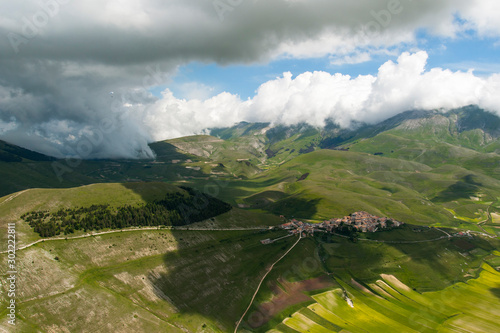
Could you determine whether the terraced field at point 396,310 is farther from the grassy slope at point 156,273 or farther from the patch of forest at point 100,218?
the patch of forest at point 100,218

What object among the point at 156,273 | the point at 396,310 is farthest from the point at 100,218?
the point at 396,310

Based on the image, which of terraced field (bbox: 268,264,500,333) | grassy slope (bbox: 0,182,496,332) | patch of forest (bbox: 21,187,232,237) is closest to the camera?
grassy slope (bbox: 0,182,496,332)

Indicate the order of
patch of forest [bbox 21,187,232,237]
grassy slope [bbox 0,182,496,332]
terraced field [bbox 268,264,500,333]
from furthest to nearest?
1. patch of forest [bbox 21,187,232,237]
2. terraced field [bbox 268,264,500,333]
3. grassy slope [bbox 0,182,496,332]

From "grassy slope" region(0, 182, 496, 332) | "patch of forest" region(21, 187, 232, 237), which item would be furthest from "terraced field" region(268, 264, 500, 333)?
"patch of forest" region(21, 187, 232, 237)

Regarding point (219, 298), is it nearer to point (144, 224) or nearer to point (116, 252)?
point (116, 252)

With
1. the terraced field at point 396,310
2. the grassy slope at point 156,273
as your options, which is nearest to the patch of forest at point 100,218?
the grassy slope at point 156,273

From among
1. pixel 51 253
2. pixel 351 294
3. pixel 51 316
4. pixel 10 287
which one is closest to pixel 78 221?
pixel 51 253

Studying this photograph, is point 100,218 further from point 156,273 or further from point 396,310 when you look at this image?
point 396,310

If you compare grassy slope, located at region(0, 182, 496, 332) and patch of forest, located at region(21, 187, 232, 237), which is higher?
patch of forest, located at region(21, 187, 232, 237)

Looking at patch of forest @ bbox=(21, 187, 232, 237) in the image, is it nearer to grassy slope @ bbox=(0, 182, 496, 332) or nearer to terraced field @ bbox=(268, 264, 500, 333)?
grassy slope @ bbox=(0, 182, 496, 332)

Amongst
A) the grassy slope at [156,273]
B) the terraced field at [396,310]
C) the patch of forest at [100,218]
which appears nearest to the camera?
the grassy slope at [156,273]

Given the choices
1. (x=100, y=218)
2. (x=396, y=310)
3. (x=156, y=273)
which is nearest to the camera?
(x=156, y=273)
